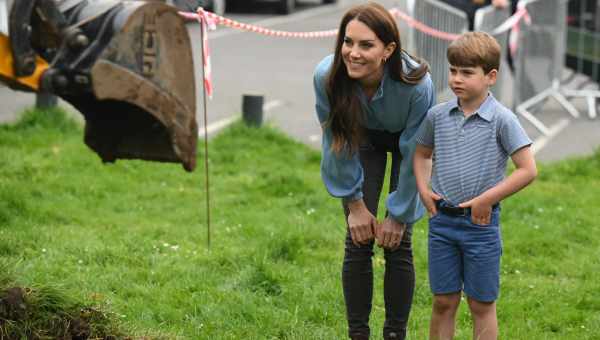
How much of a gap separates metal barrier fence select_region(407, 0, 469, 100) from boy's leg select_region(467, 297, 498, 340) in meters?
7.20

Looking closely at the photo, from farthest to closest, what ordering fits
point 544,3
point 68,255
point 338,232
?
point 544,3, point 338,232, point 68,255

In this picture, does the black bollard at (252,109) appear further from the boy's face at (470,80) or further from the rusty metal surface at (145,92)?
the boy's face at (470,80)

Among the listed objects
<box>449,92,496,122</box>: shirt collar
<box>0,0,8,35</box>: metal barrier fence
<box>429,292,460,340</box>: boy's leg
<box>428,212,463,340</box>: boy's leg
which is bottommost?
<box>429,292,460,340</box>: boy's leg

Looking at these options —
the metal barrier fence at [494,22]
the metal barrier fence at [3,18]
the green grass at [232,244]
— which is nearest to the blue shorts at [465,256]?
the green grass at [232,244]

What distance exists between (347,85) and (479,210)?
741 millimetres

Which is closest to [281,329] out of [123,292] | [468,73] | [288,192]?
[123,292]

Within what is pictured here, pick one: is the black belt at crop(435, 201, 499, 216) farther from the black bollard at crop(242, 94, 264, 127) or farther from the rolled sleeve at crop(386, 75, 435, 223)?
the black bollard at crop(242, 94, 264, 127)

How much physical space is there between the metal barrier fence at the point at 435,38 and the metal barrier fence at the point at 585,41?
8.24 feet

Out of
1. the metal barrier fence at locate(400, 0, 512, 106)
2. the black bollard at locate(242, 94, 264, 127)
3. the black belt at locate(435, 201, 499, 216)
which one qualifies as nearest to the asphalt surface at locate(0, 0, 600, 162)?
the black bollard at locate(242, 94, 264, 127)

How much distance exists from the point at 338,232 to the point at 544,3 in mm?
6208

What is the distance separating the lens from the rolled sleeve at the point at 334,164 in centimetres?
500

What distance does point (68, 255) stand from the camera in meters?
7.02

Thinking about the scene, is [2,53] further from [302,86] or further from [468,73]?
[302,86]

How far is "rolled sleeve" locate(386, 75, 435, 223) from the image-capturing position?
5016 millimetres
